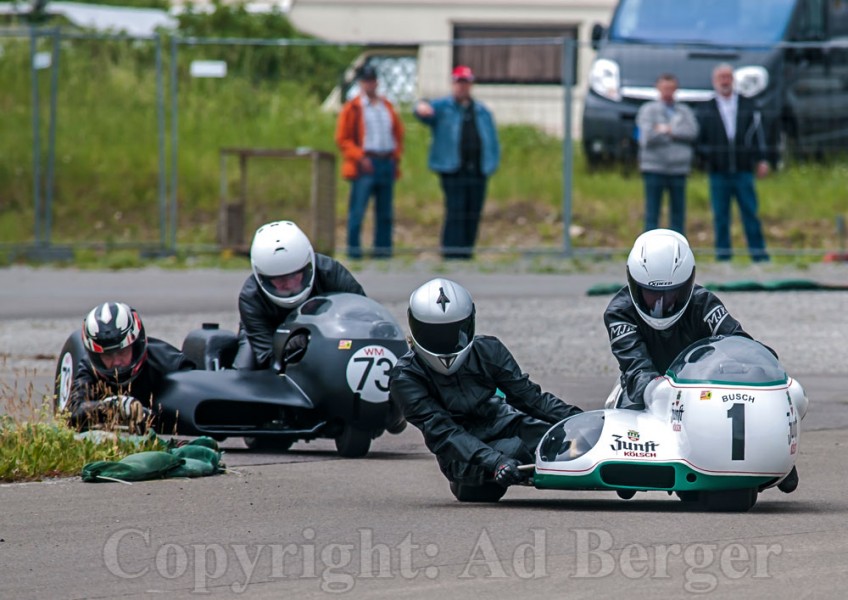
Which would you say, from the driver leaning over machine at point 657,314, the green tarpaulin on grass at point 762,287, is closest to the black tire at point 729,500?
the driver leaning over machine at point 657,314

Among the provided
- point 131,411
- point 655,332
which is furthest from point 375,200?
point 655,332

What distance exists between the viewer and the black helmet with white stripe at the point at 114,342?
10.1 meters

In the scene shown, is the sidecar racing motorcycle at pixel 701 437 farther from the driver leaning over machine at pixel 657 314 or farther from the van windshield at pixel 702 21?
the van windshield at pixel 702 21

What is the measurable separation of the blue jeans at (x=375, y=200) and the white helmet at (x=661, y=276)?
1173 centimetres

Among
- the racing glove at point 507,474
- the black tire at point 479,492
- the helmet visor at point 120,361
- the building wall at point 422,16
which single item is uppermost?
the building wall at point 422,16

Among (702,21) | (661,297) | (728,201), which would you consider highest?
(702,21)

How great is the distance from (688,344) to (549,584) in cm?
272

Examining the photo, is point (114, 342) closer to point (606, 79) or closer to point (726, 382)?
point (726, 382)

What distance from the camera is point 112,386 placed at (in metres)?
10.3

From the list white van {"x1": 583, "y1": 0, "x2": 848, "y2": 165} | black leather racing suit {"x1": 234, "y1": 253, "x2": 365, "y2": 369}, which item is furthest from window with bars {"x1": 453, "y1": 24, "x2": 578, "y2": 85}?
black leather racing suit {"x1": 234, "y1": 253, "x2": 365, "y2": 369}

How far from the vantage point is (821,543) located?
6824 mm

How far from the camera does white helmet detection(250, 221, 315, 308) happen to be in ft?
34.4

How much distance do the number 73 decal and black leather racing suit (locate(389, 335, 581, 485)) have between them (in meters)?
1.54

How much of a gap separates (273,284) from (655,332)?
109 inches
